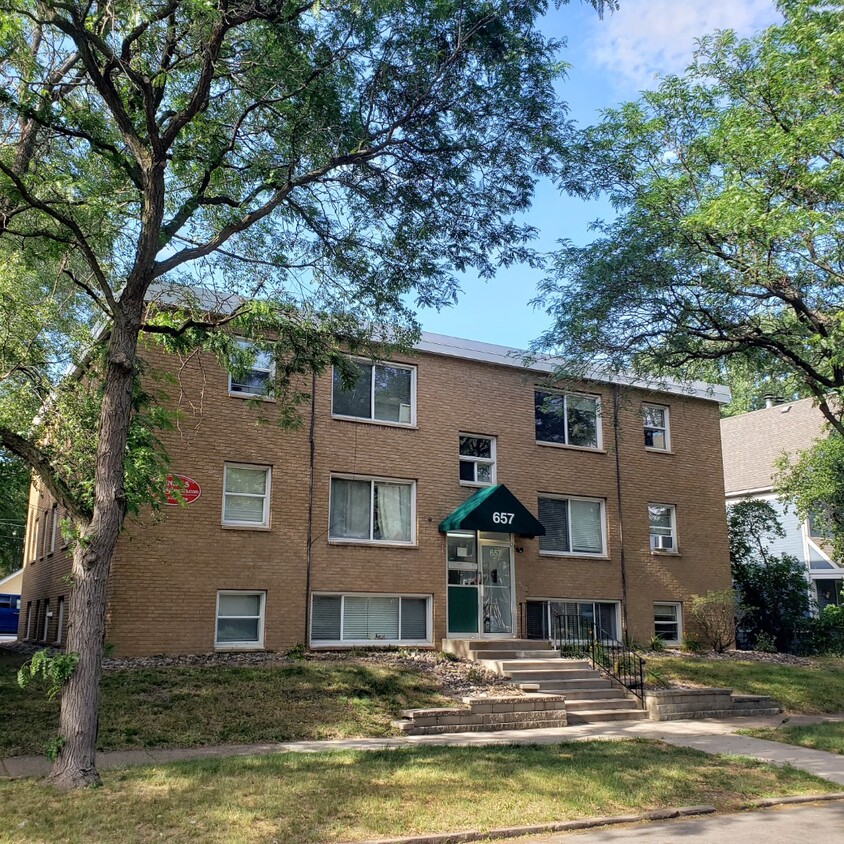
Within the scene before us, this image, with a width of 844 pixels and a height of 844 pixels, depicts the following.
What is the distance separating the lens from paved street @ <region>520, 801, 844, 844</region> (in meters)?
7.32

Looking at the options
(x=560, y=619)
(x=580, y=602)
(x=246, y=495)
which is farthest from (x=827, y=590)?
(x=246, y=495)

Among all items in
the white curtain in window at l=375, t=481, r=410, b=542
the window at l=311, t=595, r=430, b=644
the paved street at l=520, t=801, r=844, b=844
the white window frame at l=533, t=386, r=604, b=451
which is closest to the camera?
the paved street at l=520, t=801, r=844, b=844

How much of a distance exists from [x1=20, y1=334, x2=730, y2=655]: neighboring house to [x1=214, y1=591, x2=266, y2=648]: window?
0.03 meters

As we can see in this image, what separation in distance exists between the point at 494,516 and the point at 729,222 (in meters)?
8.02

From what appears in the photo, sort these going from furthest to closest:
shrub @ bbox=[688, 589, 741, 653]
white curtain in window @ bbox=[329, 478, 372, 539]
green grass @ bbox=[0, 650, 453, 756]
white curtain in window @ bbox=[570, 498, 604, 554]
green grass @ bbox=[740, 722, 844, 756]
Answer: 1. shrub @ bbox=[688, 589, 741, 653]
2. white curtain in window @ bbox=[570, 498, 604, 554]
3. white curtain in window @ bbox=[329, 478, 372, 539]
4. green grass @ bbox=[740, 722, 844, 756]
5. green grass @ bbox=[0, 650, 453, 756]

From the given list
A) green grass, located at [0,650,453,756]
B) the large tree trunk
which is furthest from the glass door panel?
the large tree trunk

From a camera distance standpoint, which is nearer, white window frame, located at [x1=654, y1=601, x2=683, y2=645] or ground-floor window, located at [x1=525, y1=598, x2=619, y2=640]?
ground-floor window, located at [x1=525, y1=598, x2=619, y2=640]

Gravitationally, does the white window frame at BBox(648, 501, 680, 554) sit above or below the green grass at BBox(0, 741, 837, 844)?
above

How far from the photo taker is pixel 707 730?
13.1 m

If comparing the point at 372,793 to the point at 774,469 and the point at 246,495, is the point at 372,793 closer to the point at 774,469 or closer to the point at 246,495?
the point at 246,495

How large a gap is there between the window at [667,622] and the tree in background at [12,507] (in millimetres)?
15147

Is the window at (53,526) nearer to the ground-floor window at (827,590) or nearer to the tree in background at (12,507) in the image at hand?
the tree in background at (12,507)

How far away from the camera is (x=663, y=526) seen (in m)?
22.0

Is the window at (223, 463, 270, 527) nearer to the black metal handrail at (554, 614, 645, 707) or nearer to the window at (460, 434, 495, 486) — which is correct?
the window at (460, 434, 495, 486)
